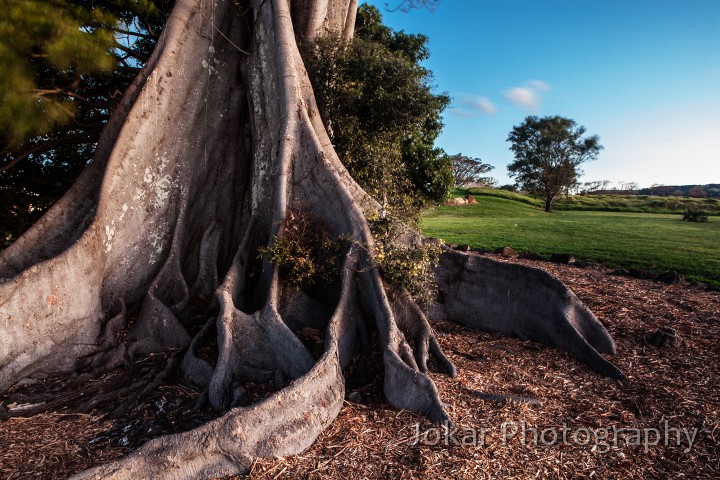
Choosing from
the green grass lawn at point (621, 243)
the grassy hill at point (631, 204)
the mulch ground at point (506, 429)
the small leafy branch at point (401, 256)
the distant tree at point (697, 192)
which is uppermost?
the distant tree at point (697, 192)

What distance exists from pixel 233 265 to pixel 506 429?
4212mm

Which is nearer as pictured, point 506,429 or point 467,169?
point 506,429

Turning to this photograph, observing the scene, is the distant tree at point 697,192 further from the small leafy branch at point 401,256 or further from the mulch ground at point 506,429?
the small leafy branch at point 401,256

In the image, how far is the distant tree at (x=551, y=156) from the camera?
167 ft

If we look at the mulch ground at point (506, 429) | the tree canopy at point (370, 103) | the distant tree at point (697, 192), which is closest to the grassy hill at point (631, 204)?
the distant tree at point (697, 192)

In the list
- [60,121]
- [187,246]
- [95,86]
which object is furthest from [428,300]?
[95,86]

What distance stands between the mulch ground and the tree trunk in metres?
0.30

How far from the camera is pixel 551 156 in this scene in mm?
52281

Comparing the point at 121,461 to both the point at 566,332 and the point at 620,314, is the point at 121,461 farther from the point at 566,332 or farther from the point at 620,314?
the point at 620,314

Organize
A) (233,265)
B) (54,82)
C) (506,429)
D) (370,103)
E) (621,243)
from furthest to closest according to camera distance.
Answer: (621,243)
(370,103)
(54,82)
(233,265)
(506,429)

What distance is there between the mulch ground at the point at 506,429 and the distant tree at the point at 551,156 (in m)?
48.4

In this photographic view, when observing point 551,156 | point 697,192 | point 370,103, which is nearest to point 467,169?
point 551,156

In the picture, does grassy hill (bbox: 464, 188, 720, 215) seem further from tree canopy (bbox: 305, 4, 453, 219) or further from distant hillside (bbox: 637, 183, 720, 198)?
tree canopy (bbox: 305, 4, 453, 219)

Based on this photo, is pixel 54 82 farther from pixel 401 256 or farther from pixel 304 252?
pixel 401 256
